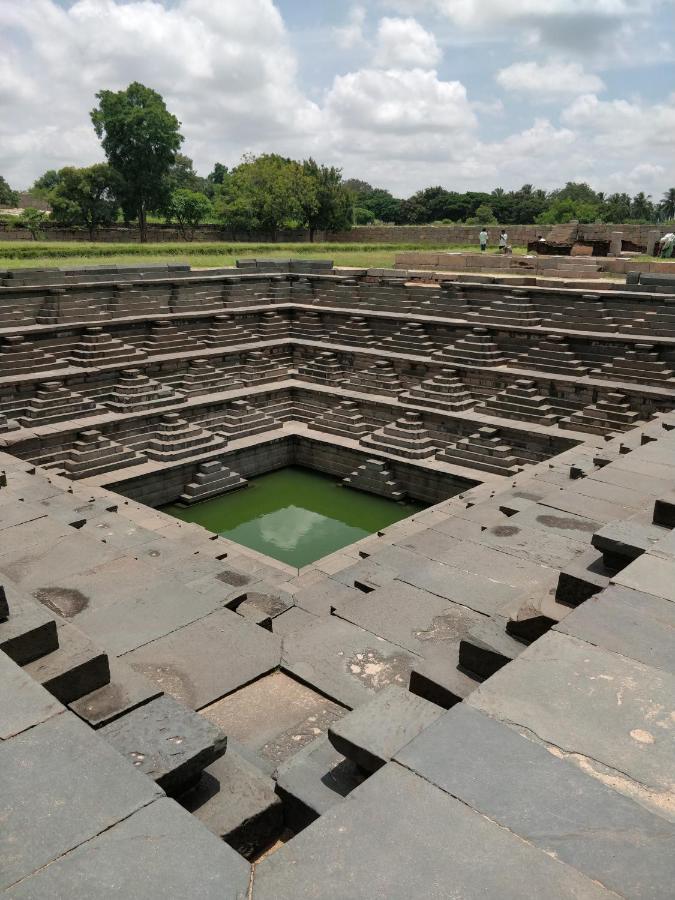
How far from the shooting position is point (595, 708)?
2.72 m

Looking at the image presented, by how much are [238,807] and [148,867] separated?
2.38 ft

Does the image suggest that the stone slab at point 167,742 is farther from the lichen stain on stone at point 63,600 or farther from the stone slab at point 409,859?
the lichen stain on stone at point 63,600

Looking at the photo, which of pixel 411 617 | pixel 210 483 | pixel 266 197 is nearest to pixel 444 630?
pixel 411 617

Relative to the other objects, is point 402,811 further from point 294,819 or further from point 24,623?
point 24,623

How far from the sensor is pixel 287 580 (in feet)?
25.0

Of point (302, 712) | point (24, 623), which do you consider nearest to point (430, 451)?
point (302, 712)

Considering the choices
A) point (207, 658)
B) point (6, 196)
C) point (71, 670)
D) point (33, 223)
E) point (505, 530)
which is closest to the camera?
point (71, 670)

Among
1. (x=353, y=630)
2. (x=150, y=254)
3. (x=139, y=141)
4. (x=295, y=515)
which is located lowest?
(x=295, y=515)

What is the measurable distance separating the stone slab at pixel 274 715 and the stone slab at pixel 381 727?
37.8 inches

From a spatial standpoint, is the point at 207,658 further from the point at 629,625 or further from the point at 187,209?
the point at 187,209

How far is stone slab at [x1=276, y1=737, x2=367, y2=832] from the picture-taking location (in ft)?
8.96

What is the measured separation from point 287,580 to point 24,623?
14.4 feet

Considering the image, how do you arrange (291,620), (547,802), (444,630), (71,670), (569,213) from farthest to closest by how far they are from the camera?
(569,213), (291,620), (444,630), (71,670), (547,802)

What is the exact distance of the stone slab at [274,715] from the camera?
12.5 ft
